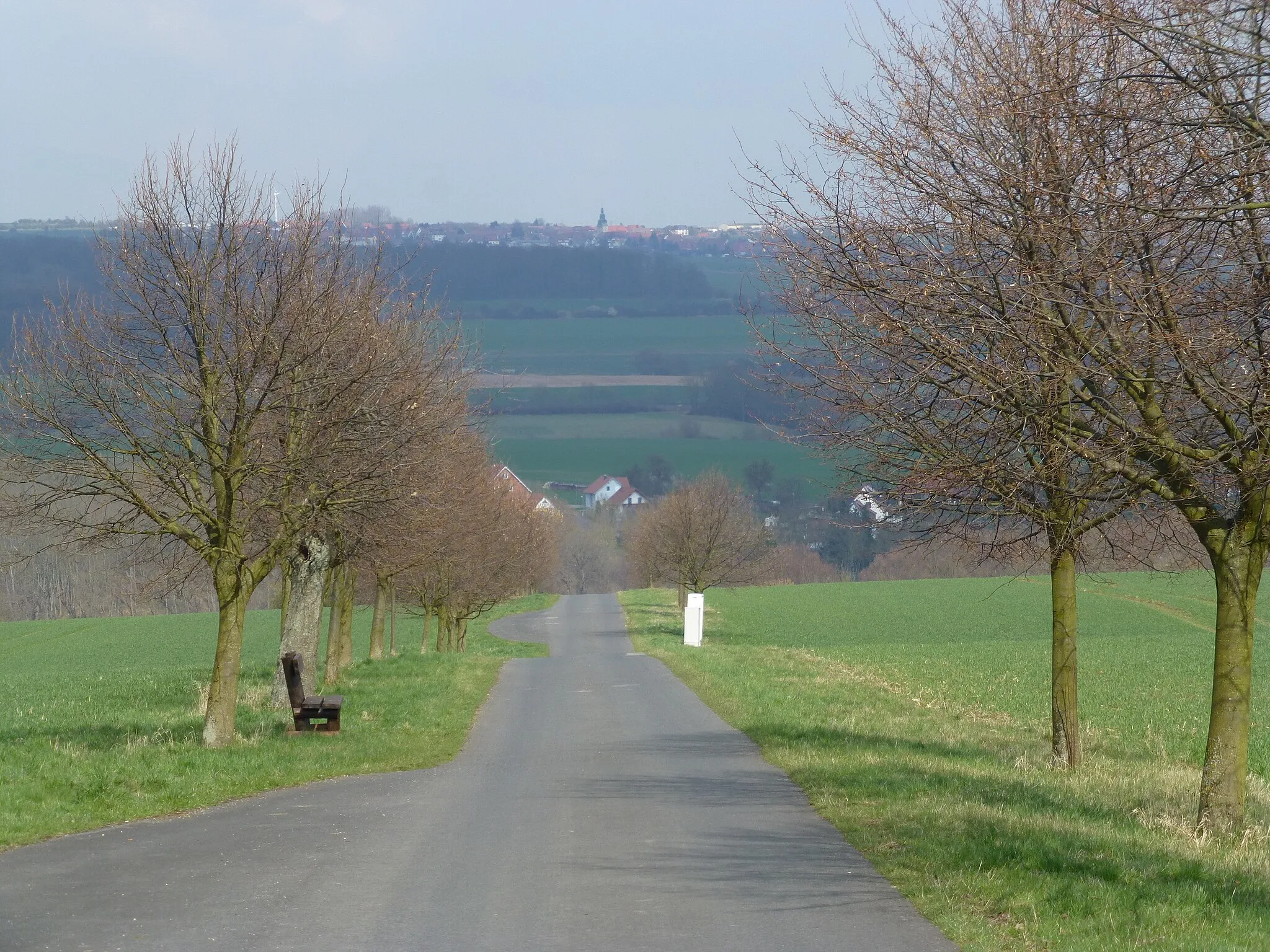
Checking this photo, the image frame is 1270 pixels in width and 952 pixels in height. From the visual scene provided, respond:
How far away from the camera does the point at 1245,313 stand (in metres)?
8.20

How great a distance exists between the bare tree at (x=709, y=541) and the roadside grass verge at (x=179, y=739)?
24367 mm

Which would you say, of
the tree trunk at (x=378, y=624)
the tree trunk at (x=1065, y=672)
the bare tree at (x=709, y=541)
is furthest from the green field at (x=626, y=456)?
the tree trunk at (x=1065, y=672)

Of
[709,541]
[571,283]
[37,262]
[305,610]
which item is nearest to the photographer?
[305,610]

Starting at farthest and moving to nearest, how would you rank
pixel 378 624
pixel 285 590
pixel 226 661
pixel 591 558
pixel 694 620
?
1. pixel 591 558
2. pixel 694 620
3. pixel 378 624
4. pixel 285 590
5. pixel 226 661

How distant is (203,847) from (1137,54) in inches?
333

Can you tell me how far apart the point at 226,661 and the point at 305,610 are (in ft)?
18.7

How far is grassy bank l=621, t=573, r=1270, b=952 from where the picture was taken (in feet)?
22.7

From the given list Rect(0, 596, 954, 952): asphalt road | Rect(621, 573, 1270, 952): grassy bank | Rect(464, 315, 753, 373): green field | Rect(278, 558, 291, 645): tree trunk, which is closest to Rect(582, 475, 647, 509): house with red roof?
Rect(464, 315, 753, 373): green field

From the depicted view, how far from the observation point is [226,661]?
587 inches

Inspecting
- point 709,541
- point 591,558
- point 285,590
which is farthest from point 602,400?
point 285,590

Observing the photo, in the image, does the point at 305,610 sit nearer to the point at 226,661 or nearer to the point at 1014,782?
the point at 226,661

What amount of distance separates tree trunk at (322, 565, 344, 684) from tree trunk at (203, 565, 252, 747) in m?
8.89

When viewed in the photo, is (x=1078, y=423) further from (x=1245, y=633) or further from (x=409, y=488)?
(x=409, y=488)

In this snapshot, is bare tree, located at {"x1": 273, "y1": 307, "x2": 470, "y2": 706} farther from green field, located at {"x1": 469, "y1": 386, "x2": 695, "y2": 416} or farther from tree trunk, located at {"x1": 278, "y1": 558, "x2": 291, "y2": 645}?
green field, located at {"x1": 469, "y1": 386, "x2": 695, "y2": 416}
